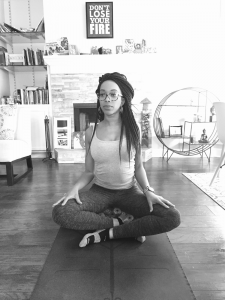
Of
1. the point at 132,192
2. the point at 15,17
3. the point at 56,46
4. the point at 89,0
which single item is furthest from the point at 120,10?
the point at 132,192

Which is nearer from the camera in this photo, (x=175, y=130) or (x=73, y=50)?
(x=73, y=50)

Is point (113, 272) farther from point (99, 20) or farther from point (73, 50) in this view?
point (99, 20)

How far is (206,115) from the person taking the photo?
12.9 feet

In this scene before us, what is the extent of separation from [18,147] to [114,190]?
1607mm

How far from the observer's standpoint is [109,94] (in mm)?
1308

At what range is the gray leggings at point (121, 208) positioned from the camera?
118 cm

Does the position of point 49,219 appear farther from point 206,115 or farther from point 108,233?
point 206,115

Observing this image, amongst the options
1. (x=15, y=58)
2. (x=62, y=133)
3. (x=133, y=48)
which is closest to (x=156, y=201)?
(x=62, y=133)

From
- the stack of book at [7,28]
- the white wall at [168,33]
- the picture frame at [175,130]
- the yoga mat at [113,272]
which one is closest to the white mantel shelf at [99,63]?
the white wall at [168,33]

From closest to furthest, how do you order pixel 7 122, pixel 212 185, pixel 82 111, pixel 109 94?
pixel 109 94
pixel 212 185
pixel 7 122
pixel 82 111

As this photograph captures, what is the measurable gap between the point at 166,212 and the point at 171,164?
227cm

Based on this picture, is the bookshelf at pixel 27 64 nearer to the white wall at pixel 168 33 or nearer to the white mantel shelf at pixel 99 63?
the white mantel shelf at pixel 99 63

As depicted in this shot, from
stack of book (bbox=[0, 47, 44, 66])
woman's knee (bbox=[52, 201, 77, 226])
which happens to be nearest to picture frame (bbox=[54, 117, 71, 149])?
stack of book (bbox=[0, 47, 44, 66])

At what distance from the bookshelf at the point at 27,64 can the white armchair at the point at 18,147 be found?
881mm
